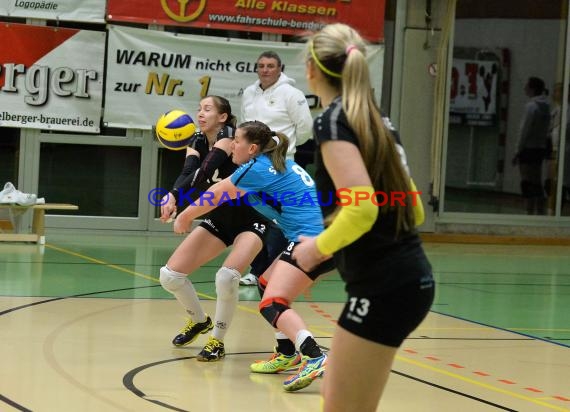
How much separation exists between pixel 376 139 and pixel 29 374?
9.88ft

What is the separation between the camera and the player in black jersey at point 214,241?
20.2ft

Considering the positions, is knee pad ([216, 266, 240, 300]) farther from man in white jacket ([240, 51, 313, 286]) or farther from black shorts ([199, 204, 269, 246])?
man in white jacket ([240, 51, 313, 286])

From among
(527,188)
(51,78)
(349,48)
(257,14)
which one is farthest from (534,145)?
(349,48)

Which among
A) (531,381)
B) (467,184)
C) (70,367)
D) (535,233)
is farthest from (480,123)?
(70,367)

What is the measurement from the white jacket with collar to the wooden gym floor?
1.57m

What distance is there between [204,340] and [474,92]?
8562 mm

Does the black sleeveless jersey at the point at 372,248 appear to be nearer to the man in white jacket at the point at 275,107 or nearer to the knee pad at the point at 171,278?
the knee pad at the point at 171,278

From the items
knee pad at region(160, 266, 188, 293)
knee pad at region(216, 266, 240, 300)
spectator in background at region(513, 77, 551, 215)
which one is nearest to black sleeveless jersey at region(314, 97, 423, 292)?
knee pad at region(216, 266, 240, 300)

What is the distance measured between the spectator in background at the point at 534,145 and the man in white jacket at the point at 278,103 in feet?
19.9

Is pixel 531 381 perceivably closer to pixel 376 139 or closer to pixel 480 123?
pixel 376 139

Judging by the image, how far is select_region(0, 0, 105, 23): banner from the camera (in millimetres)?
12438

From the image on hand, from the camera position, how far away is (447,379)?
5871mm

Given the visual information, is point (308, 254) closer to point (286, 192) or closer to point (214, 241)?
point (286, 192)

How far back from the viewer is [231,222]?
6359 millimetres
